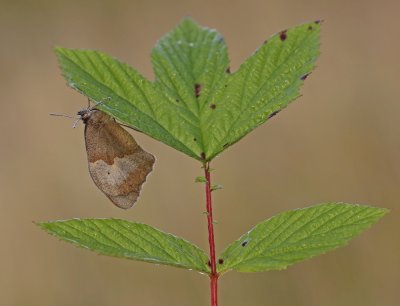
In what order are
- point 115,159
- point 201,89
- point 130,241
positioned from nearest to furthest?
point 130,241, point 201,89, point 115,159

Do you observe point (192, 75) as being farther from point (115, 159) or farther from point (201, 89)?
point (115, 159)

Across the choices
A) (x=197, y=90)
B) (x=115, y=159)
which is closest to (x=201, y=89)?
(x=197, y=90)

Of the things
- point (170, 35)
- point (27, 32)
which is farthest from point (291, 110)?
point (170, 35)

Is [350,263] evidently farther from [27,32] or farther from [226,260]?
[27,32]

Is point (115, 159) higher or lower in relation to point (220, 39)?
lower

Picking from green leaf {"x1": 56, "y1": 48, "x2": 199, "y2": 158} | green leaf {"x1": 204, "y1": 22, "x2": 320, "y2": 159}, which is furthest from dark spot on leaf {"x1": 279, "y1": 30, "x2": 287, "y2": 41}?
green leaf {"x1": 56, "y1": 48, "x2": 199, "y2": 158}

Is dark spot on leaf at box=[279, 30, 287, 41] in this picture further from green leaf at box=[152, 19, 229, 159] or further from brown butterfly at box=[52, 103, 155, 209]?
brown butterfly at box=[52, 103, 155, 209]
